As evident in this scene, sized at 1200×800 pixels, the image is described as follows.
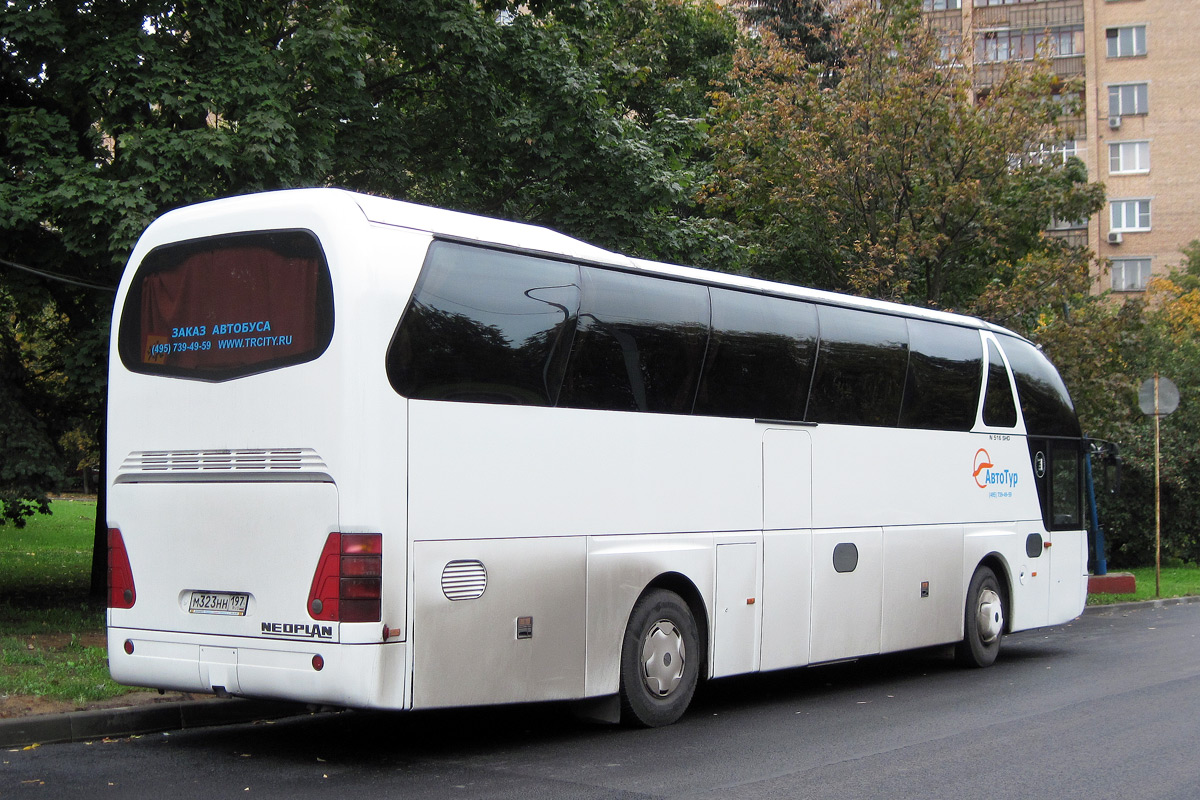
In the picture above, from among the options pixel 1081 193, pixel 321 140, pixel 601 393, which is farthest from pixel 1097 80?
pixel 601 393

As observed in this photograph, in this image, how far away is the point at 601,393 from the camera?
8.85m

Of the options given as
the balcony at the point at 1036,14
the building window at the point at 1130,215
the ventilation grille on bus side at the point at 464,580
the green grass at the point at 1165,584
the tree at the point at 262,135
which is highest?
the balcony at the point at 1036,14

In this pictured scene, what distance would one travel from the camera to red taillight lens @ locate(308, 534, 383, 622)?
7.23 meters

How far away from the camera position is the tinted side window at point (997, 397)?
1348 centimetres

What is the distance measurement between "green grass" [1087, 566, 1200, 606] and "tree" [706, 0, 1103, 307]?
575 cm

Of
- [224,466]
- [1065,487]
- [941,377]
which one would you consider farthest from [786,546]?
[1065,487]

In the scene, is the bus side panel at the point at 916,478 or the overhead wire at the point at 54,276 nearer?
the bus side panel at the point at 916,478

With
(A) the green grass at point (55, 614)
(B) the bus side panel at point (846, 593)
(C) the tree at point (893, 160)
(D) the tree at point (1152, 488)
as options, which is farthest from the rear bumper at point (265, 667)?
(D) the tree at point (1152, 488)

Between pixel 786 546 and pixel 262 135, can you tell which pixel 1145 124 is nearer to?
pixel 262 135

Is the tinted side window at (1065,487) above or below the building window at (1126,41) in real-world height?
below

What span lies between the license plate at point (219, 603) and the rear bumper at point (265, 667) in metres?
0.16

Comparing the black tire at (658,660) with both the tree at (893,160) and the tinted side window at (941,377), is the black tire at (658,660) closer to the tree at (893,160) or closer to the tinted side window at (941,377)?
the tinted side window at (941,377)

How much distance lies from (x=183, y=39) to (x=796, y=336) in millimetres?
7802

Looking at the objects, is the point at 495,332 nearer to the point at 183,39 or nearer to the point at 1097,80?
the point at 183,39
